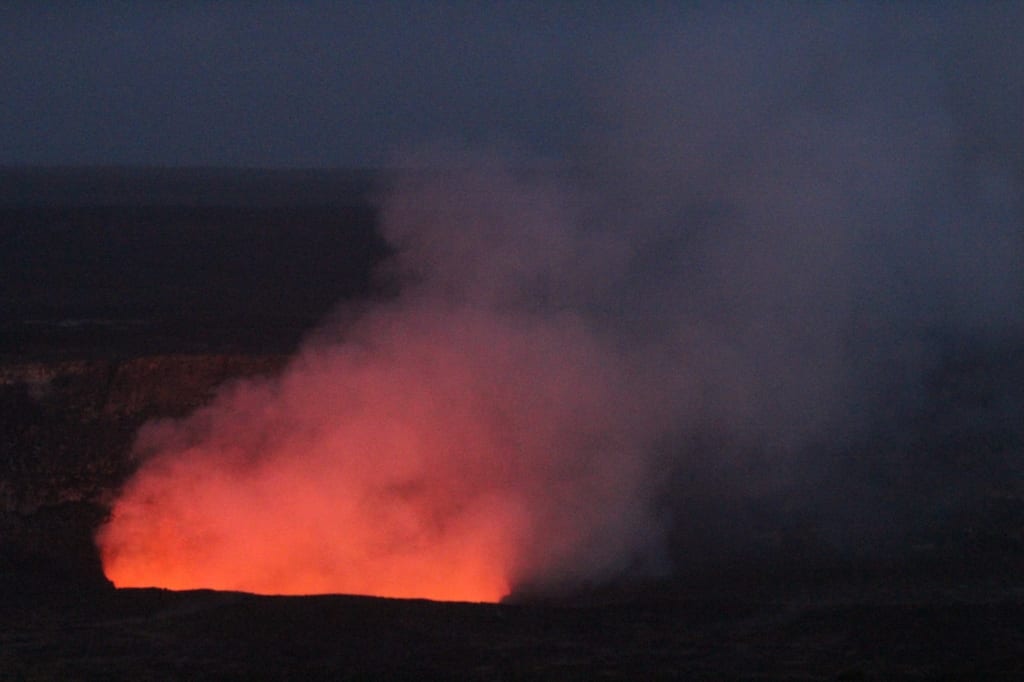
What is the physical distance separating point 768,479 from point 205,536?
5.30 m

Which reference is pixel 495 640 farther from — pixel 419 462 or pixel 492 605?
pixel 419 462

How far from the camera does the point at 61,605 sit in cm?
859

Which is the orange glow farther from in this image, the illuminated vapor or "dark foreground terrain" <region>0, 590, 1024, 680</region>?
"dark foreground terrain" <region>0, 590, 1024, 680</region>

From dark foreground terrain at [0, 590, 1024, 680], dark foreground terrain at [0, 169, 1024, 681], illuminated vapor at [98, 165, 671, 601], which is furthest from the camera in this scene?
illuminated vapor at [98, 165, 671, 601]

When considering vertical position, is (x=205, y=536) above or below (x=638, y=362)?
below

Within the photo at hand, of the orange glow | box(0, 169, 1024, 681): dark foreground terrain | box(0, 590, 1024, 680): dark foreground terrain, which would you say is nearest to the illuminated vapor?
the orange glow

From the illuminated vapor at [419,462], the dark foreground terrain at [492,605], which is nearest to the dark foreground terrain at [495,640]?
the dark foreground terrain at [492,605]

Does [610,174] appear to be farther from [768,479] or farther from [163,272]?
[163,272]


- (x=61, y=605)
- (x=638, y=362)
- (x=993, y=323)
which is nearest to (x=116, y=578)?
(x=61, y=605)

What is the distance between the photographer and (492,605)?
8312 mm

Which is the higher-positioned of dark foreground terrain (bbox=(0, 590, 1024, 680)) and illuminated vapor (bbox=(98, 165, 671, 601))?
illuminated vapor (bbox=(98, 165, 671, 601))

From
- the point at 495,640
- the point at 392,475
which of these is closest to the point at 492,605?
the point at 495,640

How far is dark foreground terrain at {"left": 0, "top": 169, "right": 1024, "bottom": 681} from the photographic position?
7.36 meters

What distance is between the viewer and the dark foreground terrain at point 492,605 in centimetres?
736
